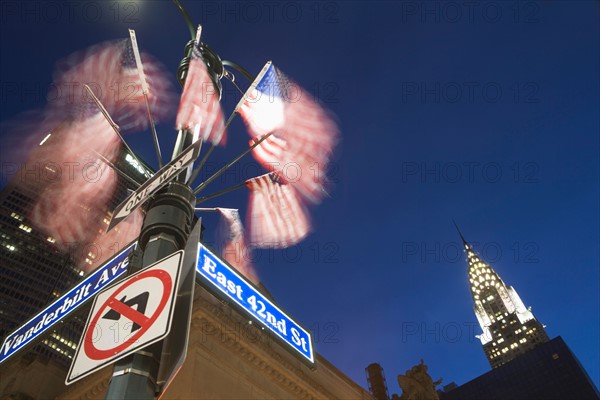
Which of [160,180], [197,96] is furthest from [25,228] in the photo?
[160,180]

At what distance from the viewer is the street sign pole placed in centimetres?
324

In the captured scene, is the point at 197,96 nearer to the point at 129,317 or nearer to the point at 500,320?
the point at 129,317

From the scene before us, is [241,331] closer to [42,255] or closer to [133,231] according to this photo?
[133,231]

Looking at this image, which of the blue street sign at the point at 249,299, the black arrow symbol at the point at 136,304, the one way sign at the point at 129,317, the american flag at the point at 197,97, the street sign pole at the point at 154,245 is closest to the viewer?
the street sign pole at the point at 154,245

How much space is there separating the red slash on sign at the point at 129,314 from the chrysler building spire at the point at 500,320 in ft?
544

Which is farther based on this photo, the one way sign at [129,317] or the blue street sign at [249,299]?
the blue street sign at [249,299]

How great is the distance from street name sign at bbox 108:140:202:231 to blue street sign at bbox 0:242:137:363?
1.29 feet

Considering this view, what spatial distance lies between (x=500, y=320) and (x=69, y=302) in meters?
176

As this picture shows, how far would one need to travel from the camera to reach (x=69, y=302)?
214 inches

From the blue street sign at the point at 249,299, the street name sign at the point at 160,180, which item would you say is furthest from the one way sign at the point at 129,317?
the street name sign at the point at 160,180

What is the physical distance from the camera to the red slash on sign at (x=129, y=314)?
341cm

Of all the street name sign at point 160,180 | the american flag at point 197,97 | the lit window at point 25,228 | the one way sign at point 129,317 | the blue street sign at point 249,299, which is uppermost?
the lit window at point 25,228

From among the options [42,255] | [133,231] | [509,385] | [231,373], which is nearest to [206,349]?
[231,373]

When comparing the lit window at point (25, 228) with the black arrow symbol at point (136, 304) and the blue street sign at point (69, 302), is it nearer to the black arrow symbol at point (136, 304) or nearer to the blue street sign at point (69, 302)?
the blue street sign at point (69, 302)
